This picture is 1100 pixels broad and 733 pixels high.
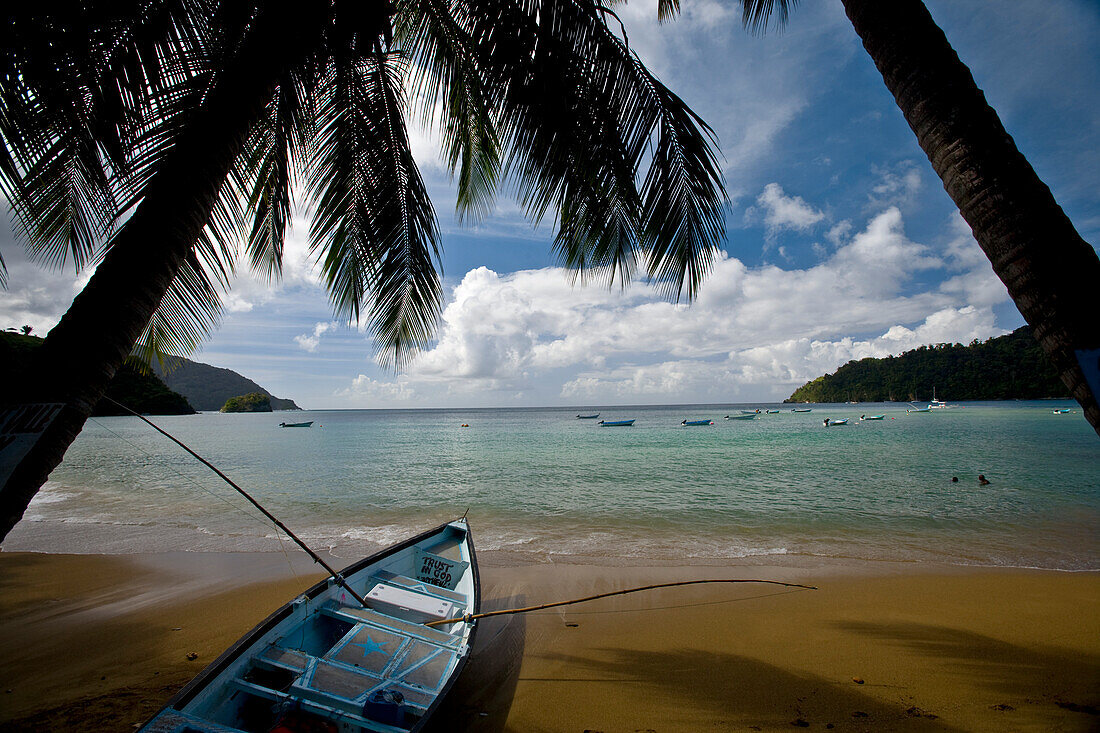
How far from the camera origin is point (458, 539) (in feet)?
19.4

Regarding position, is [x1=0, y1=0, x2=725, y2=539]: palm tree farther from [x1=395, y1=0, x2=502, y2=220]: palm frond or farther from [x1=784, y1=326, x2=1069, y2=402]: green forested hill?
[x1=784, y1=326, x2=1069, y2=402]: green forested hill

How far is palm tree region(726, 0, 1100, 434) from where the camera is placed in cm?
162

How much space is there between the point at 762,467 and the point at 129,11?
764 inches

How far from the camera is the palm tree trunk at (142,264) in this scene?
1973mm

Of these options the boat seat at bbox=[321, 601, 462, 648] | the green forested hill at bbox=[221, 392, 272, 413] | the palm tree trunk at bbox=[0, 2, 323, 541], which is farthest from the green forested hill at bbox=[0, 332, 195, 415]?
the green forested hill at bbox=[221, 392, 272, 413]

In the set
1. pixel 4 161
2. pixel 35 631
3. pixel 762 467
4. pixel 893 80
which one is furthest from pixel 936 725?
pixel 762 467

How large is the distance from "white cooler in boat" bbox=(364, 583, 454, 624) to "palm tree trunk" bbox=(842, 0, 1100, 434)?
4.23m

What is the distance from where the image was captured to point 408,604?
13.8ft

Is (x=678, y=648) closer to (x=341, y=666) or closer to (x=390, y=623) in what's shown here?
(x=390, y=623)

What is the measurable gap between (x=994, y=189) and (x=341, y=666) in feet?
14.1

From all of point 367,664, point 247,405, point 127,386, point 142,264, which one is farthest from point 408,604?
point 247,405

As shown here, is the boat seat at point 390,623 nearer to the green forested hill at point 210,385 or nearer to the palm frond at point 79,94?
the palm frond at point 79,94

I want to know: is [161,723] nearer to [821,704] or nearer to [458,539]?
[458,539]

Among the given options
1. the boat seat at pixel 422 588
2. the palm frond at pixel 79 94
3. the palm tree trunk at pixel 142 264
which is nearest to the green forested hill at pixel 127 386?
the palm tree trunk at pixel 142 264
